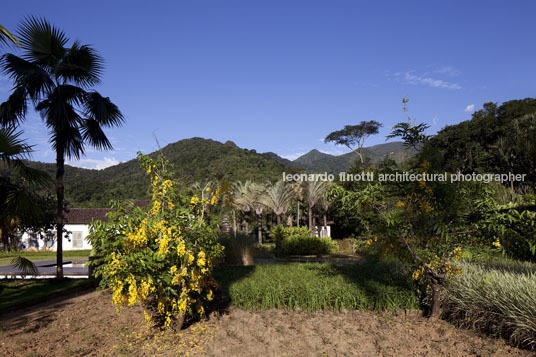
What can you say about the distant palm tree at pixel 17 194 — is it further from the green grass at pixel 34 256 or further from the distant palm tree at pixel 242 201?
the distant palm tree at pixel 242 201

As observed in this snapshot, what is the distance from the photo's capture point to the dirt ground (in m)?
4.22

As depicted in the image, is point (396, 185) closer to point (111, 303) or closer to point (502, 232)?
point (502, 232)

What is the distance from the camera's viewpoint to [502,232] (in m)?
4.34

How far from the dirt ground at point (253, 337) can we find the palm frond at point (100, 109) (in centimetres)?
594

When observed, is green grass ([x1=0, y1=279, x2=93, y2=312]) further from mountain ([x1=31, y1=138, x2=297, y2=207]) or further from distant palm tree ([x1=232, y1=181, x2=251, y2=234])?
mountain ([x1=31, y1=138, x2=297, y2=207])

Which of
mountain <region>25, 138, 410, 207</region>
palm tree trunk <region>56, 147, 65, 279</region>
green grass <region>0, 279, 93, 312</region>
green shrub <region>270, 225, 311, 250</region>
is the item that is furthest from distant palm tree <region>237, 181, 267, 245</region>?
green grass <region>0, 279, 93, 312</region>

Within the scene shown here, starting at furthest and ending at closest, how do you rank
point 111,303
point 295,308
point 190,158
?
point 190,158 → point 111,303 → point 295,308

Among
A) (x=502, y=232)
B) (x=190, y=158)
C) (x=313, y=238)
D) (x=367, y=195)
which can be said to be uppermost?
(x=190, y=158)

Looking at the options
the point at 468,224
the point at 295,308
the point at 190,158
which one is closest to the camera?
the point at 468,224

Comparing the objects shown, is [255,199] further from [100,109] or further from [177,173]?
[177,173]

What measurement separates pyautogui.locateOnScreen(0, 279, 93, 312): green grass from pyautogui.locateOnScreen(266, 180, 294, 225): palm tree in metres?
16.2

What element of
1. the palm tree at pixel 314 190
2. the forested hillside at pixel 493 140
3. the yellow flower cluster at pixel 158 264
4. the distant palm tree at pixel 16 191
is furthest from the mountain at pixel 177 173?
the yellow flower cluster at pixel 158 264

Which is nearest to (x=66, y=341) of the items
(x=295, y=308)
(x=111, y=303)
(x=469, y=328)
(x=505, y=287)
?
(x=111, y=303)

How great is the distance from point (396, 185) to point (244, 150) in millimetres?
56851
